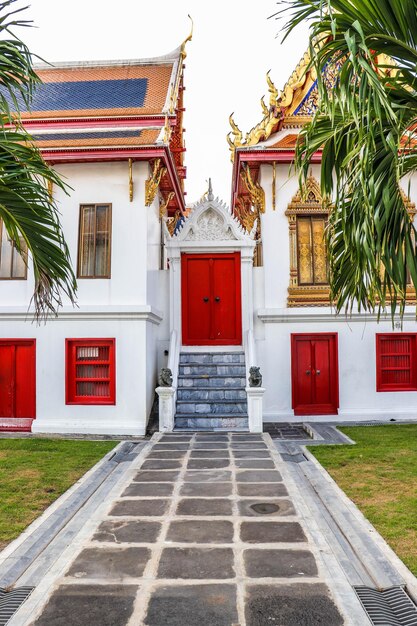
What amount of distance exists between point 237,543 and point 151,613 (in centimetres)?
126

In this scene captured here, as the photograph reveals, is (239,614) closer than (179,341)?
Yes

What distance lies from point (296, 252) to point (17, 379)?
6113 millimetres

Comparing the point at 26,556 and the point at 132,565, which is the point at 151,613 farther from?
the point at 26,556

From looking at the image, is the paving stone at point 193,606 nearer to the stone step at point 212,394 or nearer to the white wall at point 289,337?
the stone step at point 212,394

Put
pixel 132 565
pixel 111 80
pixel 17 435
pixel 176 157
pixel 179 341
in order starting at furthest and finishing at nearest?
pixel 176 157 < pixel 111 80 < pixel 179 341 < pixel 17 435 < pixel 132 565

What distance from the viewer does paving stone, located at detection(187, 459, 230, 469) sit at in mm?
6840

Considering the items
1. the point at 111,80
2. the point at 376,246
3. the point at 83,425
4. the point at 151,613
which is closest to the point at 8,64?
the point at 376,246

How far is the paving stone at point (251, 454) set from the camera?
731 cm

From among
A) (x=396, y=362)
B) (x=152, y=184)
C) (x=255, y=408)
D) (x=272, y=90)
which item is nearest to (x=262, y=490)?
(x=255, y=408)

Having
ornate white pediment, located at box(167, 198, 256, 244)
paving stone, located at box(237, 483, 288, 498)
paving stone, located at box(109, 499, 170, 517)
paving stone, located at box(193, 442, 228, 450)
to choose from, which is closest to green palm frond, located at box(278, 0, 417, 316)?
paving stone, located at box(237, 483, 288, 498)

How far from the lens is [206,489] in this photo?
5.84 metres

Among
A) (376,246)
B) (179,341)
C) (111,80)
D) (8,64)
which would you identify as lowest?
(179,341)

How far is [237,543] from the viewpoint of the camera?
14.1 feet

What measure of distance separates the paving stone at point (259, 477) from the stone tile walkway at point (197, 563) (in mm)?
13
